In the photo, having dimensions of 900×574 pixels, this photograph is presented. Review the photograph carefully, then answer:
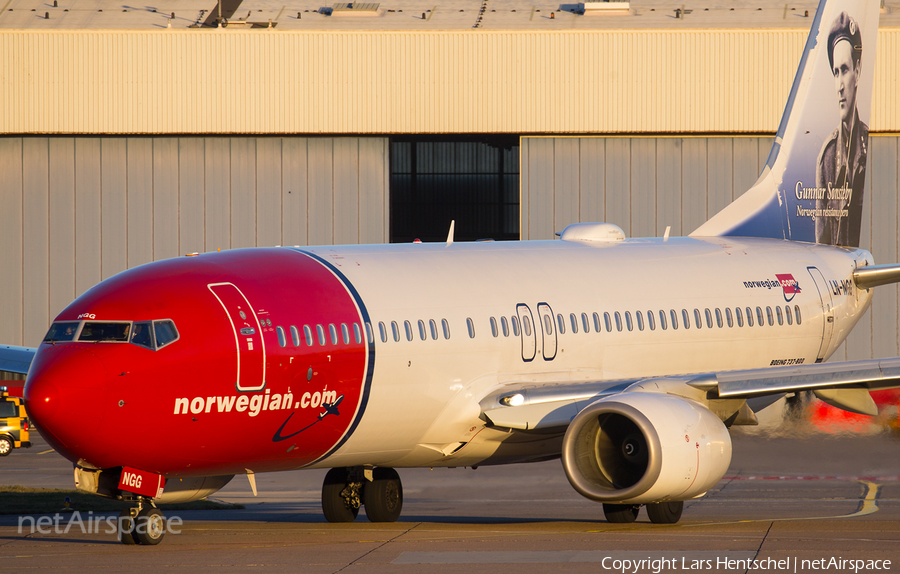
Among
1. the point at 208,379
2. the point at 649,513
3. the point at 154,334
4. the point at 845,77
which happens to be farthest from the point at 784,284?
the point at 154,334

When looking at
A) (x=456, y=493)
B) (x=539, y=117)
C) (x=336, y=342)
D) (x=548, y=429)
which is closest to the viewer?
(x=336, y=342)

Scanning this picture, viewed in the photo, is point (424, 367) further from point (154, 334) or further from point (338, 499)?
point (154, 334)

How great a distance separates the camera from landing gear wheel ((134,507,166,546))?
16.8m

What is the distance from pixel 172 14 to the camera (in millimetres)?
42062

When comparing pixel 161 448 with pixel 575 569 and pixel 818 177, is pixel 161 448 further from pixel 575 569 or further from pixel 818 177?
pixel 818 177

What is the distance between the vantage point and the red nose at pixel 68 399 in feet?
50.8

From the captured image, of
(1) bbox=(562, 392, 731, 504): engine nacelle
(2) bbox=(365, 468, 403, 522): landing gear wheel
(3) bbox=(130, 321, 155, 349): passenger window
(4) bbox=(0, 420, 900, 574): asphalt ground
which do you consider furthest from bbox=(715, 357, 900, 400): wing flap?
(3) bbox=(130, 321, 155, 349): passenger window

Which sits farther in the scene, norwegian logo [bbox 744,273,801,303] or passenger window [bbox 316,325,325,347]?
norwegian logo [bbox 744,273,801,303]

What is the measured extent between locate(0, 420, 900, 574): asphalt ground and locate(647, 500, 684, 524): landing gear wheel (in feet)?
0.89

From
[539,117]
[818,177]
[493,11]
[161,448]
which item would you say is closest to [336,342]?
[161,448]

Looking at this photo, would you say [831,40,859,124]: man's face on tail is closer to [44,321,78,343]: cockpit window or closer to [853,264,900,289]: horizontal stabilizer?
[853,264,900,289]: horizontal stabilizer

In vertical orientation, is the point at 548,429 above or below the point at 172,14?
below

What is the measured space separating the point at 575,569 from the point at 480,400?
4696 millimetres

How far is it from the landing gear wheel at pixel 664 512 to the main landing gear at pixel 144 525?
→ 311 inches
